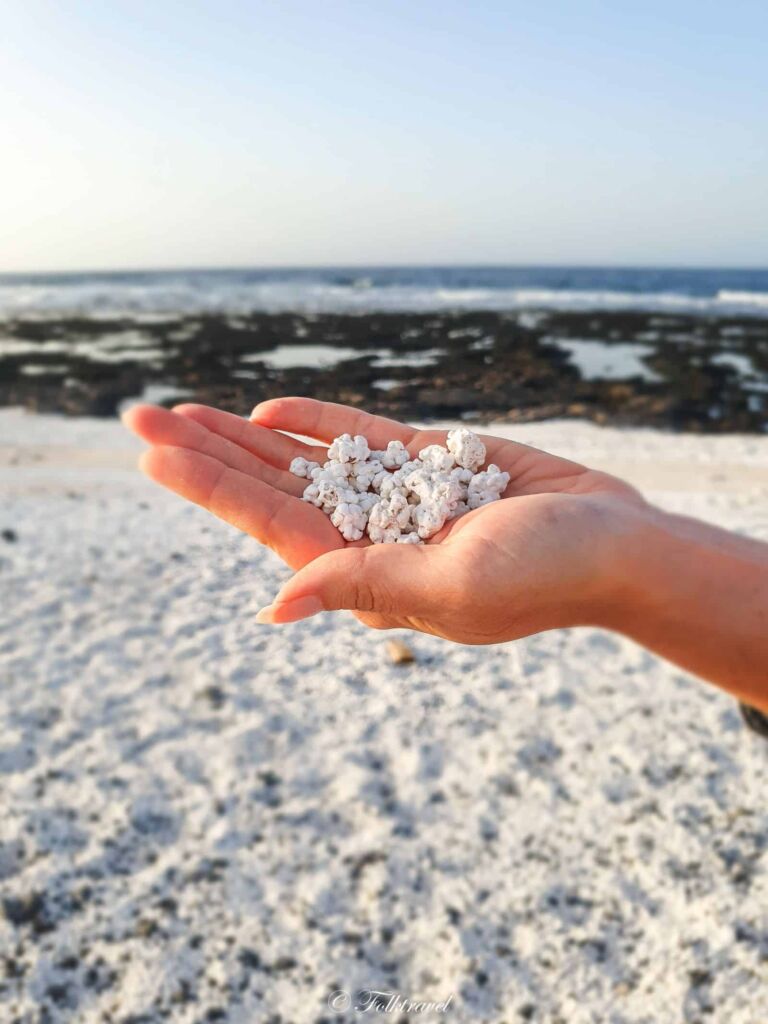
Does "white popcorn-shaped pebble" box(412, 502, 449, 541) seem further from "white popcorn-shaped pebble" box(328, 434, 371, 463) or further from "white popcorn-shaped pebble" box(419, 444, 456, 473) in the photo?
"white popcorn-shaped pebble" box(328, 434, 371, 463)

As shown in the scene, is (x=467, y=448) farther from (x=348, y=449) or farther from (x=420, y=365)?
(x=420, y=365)

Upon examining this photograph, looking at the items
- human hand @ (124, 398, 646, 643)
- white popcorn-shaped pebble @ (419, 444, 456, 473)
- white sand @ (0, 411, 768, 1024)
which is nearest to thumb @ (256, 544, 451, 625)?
human hand @ (124, 398, 646, 643)

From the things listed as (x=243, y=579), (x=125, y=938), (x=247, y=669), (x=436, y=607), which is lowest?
(x=125, y=938)

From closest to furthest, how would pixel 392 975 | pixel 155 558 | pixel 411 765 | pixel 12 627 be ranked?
1. pixel 392 975
2. pixel 411 765
3. pixel 12 627
4. pixel 155 558

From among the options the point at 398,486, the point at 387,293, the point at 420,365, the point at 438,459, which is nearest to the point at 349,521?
the point at 398,486

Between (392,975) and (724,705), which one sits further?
(724,705)

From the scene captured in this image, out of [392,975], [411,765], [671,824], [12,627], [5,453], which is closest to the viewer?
[392,975]

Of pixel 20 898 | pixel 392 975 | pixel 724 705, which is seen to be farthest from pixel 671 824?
pixel 20 898

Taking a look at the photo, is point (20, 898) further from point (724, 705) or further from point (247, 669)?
point (724, 705)
